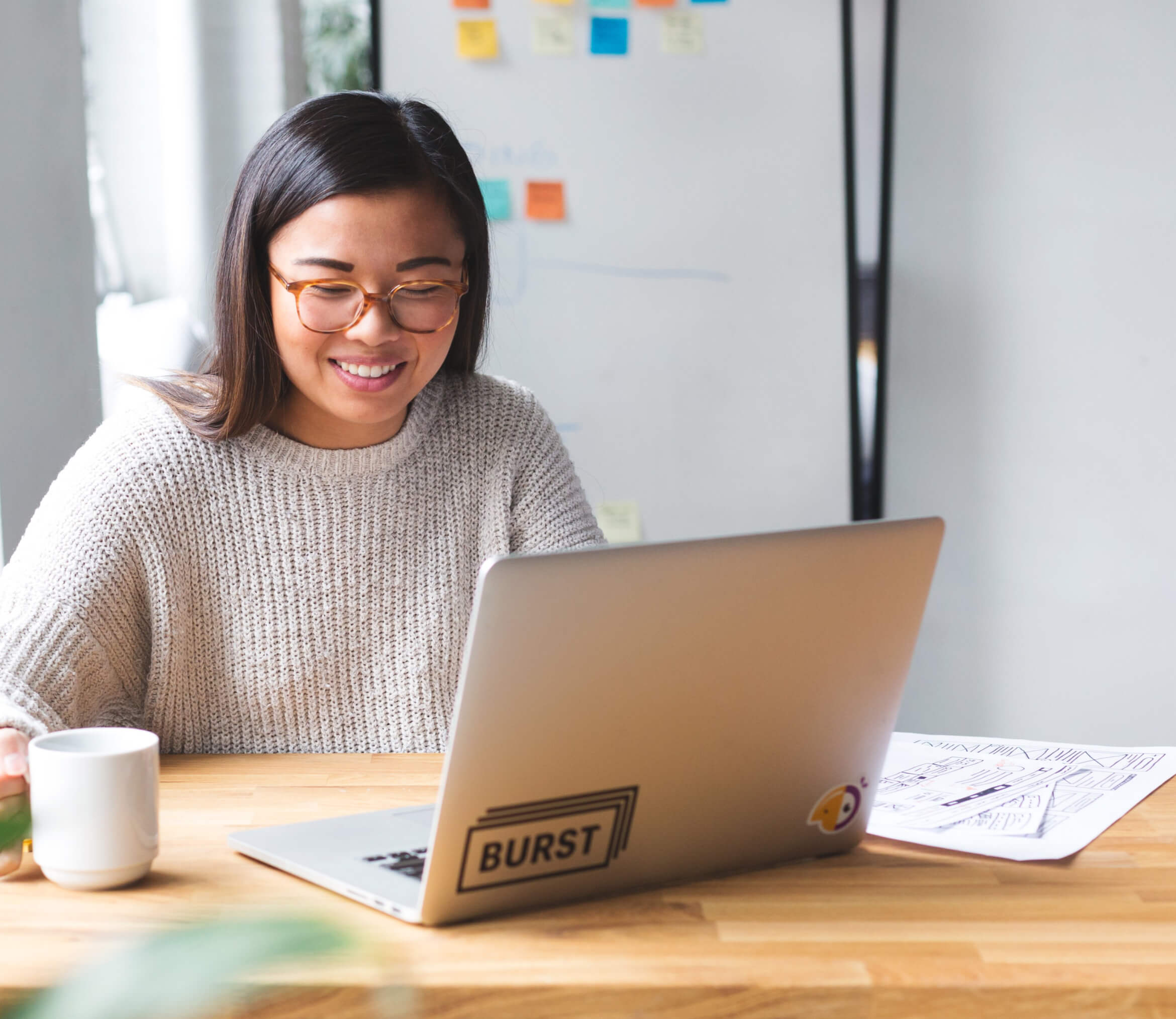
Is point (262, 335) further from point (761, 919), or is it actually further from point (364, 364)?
point (761, 919)

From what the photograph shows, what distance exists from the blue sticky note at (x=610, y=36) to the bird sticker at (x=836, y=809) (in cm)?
175

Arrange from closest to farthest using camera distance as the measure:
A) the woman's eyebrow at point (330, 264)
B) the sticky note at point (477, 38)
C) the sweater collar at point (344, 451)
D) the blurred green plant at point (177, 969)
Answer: the blurred green plant at point (177, 969) → the woman's eyebrow at point (330, 264) → the sweater collar at point (344, 451) → the sticky note at point (477, 38)

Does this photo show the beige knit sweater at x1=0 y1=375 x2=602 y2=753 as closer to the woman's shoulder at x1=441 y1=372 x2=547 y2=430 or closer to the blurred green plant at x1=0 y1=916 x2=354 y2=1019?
Answer: the woman's shoulder at x1=441 y1=372 x2=547 y2=430

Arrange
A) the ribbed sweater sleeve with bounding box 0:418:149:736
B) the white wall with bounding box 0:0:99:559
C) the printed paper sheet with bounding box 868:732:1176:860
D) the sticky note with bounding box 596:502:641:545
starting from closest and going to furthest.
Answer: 1. the printed paper sheet with bounding box 868:732:1176:860
2. the ribbed sweater sleeve with bounding box 0:418:149:736
3. the white wall with bounding box 0:0:99:559
4. the sticky note with bounding box 596:502:641:545

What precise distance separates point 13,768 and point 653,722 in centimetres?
47

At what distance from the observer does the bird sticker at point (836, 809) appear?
0.83 meters

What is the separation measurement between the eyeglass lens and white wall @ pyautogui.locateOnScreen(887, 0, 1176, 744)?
4.72ft

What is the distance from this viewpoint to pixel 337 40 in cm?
Answer: 243

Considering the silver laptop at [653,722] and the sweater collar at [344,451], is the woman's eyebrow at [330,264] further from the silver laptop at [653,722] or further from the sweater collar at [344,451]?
the silver laptop at [653,722]

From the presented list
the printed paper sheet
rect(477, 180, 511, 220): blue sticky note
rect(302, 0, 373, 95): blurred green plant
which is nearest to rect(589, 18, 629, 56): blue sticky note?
rect(477, 180, 511, 220): blue sticky note

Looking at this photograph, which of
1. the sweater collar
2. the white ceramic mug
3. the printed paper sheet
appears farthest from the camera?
the sweater collar

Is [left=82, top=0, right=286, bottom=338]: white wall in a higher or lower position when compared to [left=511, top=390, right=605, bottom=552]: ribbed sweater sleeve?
higher

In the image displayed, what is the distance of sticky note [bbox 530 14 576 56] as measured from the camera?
2.25 m

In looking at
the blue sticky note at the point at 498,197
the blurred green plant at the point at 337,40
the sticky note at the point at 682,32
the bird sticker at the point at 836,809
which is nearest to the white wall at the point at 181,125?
the blurred green plant at the point at 337,40
